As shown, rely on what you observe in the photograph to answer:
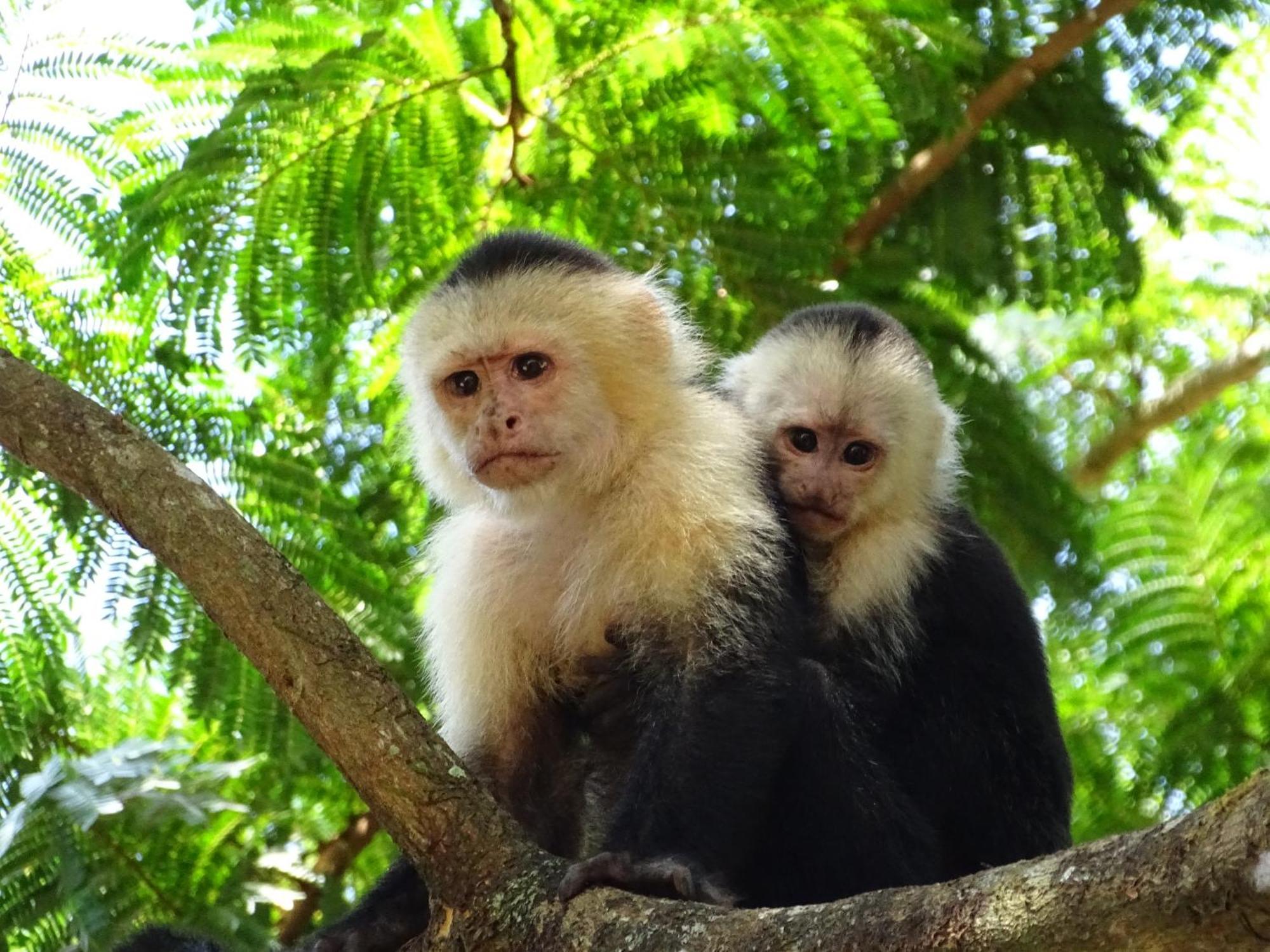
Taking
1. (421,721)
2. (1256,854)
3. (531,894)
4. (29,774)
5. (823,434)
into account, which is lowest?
(1256,854)

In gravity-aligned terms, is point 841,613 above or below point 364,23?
below

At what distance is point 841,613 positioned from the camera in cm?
454

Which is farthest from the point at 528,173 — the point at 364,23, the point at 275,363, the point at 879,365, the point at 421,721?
the point at 421,721

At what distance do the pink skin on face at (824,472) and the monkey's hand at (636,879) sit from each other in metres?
1.43

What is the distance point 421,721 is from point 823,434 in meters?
1.87

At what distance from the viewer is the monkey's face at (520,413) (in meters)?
4.46

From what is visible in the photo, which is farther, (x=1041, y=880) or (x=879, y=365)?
(x=879, y=365)

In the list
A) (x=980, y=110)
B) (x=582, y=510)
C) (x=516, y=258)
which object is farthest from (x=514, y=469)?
(x=980, y=110)

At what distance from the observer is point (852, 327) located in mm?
5168

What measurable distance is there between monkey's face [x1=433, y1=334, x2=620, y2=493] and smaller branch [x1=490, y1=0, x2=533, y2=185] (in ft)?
4.64

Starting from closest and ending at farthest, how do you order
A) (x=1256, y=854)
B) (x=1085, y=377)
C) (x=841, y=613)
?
(x=1256, y=854) < (x=841, y=613) < (x=1085, y=377)

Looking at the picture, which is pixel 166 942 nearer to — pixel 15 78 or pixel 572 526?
pixel 572 526

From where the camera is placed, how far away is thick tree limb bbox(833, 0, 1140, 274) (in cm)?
671

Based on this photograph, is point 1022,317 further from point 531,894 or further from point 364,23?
point 531,894
